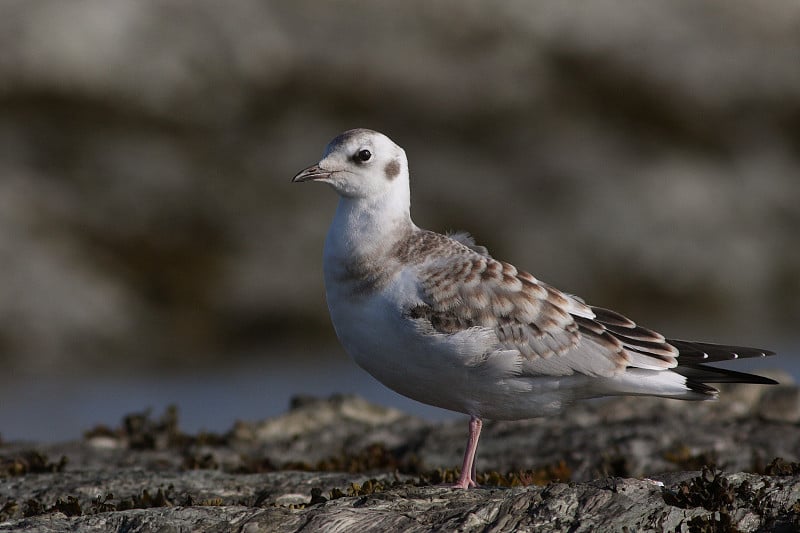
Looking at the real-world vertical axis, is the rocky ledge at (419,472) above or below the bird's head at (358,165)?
below

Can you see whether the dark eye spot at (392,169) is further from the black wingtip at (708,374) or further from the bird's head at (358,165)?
the black wingtip at (708,374)

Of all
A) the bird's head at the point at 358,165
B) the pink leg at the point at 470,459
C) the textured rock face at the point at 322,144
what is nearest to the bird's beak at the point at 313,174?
the bird's head at the point at 358,165

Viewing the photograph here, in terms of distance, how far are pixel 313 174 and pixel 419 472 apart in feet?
12.8

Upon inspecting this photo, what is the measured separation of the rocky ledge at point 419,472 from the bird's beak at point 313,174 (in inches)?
102

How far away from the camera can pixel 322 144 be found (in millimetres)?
30484

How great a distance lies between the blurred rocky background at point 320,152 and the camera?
2680 cm

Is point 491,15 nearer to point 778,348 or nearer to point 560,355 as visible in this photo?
point 778,348

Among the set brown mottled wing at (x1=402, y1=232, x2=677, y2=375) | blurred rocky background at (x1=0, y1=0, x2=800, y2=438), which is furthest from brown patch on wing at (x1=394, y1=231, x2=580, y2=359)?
blurred rocky background at (x1=0, y1=0, x2=800, y2=438)

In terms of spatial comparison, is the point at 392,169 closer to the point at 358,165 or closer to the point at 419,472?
the point at 358,165

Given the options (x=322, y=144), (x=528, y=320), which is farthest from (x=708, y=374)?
(x=322, y=144)

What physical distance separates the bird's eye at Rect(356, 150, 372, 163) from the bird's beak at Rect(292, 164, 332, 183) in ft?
0.94

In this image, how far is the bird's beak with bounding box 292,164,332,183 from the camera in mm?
9281

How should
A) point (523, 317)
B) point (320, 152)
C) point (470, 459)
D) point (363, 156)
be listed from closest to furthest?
point (470, 459) → point (523, 317) → point (363, 156) → point (320, 152)

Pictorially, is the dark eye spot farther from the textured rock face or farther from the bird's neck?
the textured rock face
